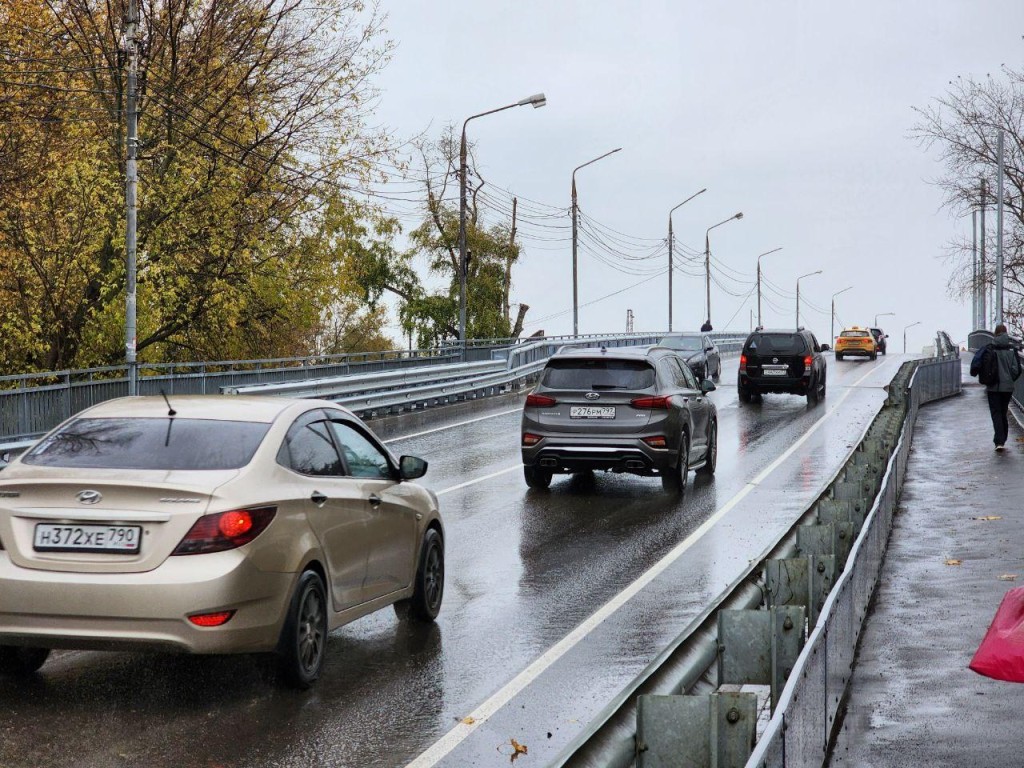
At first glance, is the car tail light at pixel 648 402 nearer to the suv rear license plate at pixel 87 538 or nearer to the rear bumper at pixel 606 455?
the rear bumper at pixel 606 455

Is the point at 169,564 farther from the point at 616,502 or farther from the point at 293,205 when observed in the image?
the point at 293,205

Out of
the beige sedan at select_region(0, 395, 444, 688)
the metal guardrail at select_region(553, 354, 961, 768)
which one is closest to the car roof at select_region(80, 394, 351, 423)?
the beige sedan at select_region(0, 395, 444, 688)

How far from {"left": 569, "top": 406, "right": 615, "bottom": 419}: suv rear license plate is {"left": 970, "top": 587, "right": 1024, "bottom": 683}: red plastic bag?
1042 cm

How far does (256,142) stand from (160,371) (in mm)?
5640

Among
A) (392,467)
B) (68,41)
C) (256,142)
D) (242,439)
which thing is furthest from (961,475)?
(68,41)

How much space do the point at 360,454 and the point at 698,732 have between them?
393 centimetres

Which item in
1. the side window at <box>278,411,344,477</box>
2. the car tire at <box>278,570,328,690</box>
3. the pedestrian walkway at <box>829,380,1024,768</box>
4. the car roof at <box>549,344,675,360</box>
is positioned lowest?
the pedestrian walkway at <box>829,380,1024,768</box>

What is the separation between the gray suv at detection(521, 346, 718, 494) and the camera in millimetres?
15492

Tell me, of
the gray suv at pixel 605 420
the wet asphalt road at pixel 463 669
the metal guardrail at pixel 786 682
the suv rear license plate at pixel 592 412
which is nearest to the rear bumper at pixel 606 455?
the gray suv at pixel 605 420

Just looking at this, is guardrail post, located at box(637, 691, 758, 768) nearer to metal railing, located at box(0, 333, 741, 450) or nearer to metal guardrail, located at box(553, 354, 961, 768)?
metal guardrail, located at box(553, 354, 961, 768)

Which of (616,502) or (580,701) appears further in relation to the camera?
(616,502)

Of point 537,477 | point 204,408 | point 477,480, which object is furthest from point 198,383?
point 204,408

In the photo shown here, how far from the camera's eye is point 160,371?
104ft

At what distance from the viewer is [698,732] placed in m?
4.48
